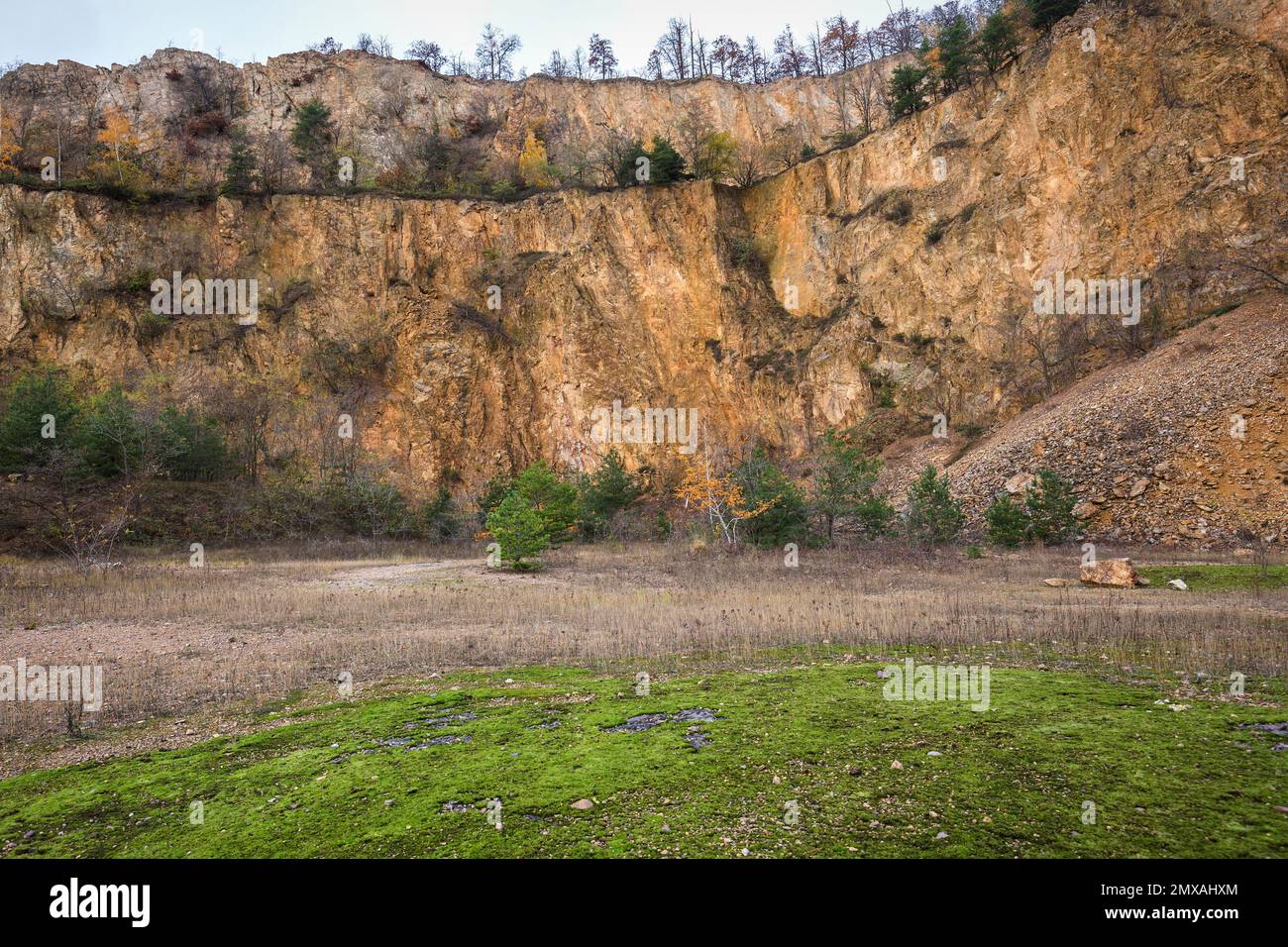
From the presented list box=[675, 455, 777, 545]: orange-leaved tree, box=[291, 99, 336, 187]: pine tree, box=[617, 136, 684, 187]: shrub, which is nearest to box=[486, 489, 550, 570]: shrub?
box=[675, 455, 777, 545]: orange-leaved tree

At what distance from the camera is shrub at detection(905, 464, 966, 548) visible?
22148mm

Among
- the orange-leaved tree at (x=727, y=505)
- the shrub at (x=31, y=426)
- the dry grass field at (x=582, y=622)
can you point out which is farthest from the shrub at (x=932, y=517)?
the shrub at (x=31, y=426)

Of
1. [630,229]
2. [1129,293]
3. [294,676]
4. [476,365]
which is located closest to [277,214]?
[476,365]

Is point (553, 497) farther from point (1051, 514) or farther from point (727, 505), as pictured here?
point (1051, 514)

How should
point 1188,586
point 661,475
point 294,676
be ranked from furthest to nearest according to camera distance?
point 661,475 → point 1188,586 → point 294,676

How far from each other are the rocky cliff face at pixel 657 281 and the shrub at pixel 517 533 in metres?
20.5

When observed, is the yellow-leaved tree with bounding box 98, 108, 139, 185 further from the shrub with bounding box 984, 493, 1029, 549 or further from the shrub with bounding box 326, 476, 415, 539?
the shrub with bounding box 984, 493, 1029, 549

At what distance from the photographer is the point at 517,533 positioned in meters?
21.2

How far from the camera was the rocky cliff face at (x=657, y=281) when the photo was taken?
33.2 metres

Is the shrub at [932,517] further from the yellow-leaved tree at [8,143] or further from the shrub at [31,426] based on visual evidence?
the yellow-leaved tree at [8,143]

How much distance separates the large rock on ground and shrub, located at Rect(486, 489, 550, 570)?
14783mm
